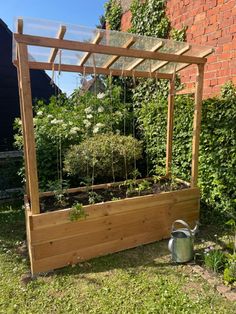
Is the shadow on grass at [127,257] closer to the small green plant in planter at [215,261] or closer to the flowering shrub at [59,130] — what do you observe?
the small green plant in planter at [215,261]

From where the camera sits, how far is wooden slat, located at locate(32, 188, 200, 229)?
8.89 feet

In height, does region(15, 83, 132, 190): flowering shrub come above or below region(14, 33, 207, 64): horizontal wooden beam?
below

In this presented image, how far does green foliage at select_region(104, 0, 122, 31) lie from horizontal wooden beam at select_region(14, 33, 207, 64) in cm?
380

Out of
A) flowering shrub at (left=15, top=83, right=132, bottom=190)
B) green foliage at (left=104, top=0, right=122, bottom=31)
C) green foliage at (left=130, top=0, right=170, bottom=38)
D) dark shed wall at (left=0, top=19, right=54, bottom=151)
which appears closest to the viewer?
flowering shrub at (left=15, top=83, right=132, bottom=190)

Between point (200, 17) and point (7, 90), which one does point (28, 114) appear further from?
point (7, 90)

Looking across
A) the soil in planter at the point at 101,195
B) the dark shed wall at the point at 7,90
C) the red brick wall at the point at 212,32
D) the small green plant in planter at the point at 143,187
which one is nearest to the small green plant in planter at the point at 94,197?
the soil in planter at the point at 101,195

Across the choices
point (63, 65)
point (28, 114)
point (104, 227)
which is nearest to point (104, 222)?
point (104, 227)

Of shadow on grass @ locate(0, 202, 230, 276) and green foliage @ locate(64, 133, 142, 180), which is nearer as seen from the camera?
shadow on grass @ locate(0, 202, 230, 276)

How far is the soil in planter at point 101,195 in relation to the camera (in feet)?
10.5

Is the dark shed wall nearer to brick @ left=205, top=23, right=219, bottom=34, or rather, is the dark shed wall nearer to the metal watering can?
brick @ left=205, top=23, right=219, bottom=34

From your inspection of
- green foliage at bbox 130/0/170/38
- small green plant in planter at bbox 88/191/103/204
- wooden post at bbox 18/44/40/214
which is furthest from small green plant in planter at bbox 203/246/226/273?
green foliage at bbox 130/0/170/38

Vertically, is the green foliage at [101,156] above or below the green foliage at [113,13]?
below

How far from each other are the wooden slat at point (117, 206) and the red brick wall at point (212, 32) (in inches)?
64.8

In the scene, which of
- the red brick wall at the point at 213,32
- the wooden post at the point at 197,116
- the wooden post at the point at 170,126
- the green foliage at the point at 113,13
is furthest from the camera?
the green foliage at the point at 113,13
